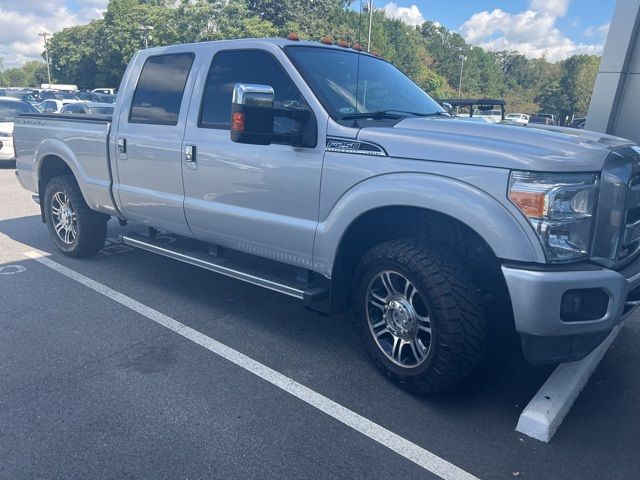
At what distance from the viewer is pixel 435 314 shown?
121 inches

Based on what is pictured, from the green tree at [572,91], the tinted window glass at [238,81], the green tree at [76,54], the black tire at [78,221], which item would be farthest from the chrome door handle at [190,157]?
the green tree at [76,54]

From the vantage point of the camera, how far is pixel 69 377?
Result: 11.4ft

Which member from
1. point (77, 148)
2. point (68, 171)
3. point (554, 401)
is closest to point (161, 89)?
point (77, 148)

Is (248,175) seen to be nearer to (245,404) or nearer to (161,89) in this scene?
(161,89)

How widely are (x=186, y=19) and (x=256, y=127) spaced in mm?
44221

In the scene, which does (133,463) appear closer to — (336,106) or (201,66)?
(336,106)

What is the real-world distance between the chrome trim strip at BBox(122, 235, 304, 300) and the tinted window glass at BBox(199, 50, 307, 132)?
1076 millimetres

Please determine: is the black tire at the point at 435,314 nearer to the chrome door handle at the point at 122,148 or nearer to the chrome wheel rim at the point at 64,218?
the chrome door handle at the point at 122,148

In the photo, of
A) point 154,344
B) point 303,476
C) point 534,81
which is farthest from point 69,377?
point 534,81

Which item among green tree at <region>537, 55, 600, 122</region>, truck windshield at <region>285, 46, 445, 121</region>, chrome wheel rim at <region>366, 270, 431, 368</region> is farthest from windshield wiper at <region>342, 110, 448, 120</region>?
green tree at <region>537, 55, 600, 122</region>

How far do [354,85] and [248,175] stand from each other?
3.34ft

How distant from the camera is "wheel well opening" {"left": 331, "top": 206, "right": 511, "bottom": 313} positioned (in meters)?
3.24

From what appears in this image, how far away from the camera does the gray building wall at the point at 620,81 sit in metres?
7.18

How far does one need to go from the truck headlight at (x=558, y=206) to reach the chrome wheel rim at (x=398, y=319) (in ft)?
2.59
